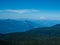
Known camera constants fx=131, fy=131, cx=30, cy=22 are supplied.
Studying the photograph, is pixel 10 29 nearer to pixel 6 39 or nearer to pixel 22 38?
pixel 6 39

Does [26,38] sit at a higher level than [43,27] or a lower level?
lower

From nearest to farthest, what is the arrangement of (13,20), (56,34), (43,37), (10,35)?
(10,35)
(43,37)
(13,20)
(56,34)

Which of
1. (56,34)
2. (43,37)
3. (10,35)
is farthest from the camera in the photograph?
(56,34)

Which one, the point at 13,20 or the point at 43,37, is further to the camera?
the point at 13,20

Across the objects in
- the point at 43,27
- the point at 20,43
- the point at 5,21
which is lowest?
the point at 20,43

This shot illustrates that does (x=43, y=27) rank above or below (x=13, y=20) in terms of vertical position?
below

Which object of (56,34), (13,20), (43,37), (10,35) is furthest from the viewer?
(56,34)

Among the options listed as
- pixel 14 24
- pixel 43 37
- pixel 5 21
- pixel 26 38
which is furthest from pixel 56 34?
pixel 5 21

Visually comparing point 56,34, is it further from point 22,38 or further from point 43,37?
point 22,38

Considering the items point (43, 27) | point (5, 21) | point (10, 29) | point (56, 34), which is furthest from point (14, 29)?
point (56, 34)
